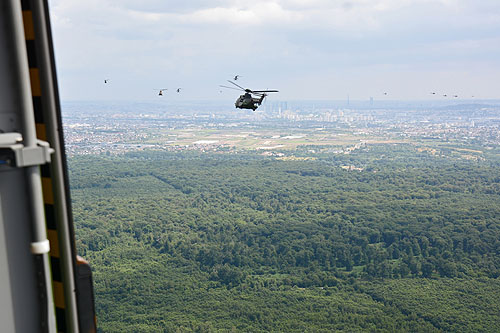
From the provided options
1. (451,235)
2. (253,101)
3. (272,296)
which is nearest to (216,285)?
(272,296)

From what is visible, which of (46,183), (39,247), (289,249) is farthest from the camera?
(289,249)

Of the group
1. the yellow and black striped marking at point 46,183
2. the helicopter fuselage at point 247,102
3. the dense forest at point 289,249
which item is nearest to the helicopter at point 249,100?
the helicopter fuselage at point 247,102

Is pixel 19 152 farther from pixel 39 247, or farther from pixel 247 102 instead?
pixel 247 102

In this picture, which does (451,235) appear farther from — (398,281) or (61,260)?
(61,260)

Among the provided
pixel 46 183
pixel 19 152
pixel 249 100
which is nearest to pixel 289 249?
pixel 249 100

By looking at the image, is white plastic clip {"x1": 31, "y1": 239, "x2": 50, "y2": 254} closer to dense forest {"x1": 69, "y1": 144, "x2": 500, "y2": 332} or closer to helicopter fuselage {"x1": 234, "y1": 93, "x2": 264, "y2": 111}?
helicopter fuselage {"x1": 234, "y1": 93, "x2": 264, "y2": 111}

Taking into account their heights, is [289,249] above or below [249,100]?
below

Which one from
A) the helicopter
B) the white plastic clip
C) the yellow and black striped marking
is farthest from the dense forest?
the white plastic clip
